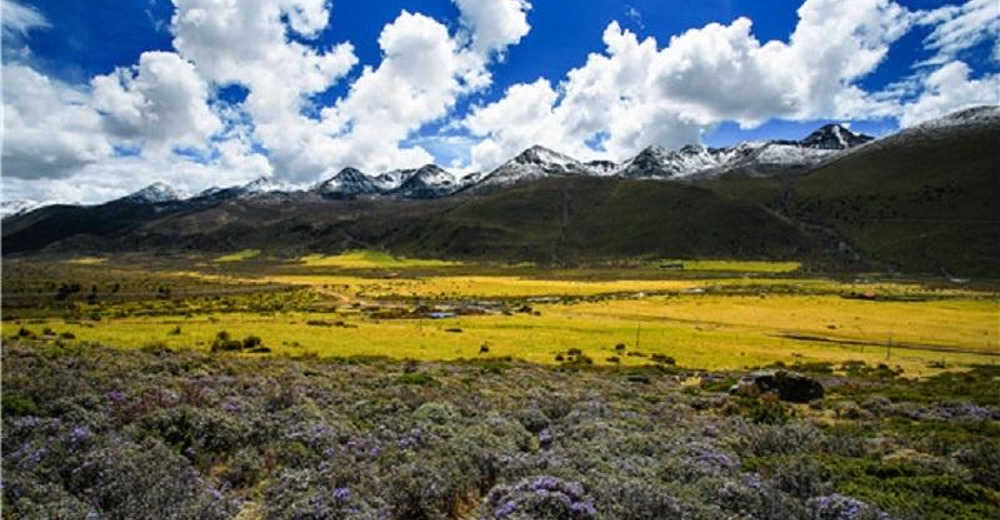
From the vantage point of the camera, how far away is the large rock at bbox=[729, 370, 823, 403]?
3153 centimetres

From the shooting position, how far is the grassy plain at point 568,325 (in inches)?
1966

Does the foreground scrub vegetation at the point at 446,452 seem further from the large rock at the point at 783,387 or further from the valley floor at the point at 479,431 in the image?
the large rock at the point at 783,387

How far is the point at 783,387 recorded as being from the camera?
3175cm

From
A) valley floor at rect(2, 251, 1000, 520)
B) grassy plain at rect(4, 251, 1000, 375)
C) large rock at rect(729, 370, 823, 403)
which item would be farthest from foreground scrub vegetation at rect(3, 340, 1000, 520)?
grassy plain at rect(4, 251, 1000, 375)

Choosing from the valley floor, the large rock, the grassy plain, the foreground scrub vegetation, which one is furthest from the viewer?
the grassy plain

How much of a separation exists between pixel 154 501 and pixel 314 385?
15691mm

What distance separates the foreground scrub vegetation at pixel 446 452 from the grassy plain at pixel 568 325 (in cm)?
2118

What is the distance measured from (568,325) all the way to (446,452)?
55.3 m

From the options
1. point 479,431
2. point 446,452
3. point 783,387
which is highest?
point 446,452

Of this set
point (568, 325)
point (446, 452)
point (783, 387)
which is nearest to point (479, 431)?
point (446, 452)

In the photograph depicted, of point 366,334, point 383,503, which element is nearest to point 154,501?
point 383,503

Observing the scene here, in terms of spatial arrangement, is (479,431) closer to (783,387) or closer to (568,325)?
(783,387)

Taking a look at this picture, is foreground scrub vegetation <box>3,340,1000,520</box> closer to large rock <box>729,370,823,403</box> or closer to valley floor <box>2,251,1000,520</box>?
valley floor <box>2,251,1000,520</box>

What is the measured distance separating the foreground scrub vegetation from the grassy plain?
69.5 ft
